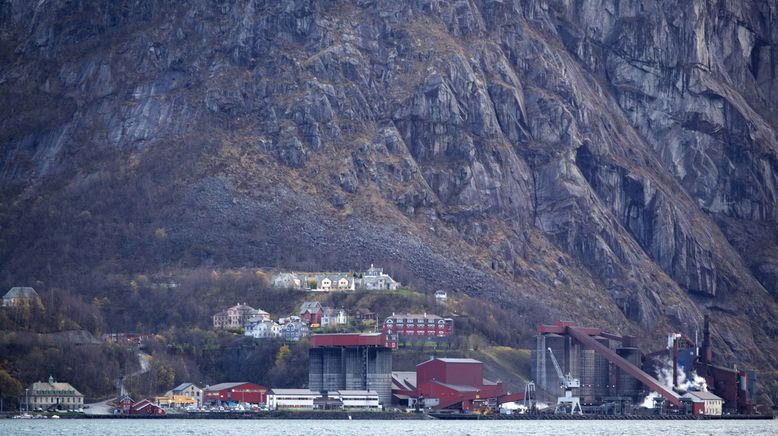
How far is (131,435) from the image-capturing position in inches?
6565

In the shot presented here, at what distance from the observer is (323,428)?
183m

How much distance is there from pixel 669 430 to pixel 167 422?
1882 inches

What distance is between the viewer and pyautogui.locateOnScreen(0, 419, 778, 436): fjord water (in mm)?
173750

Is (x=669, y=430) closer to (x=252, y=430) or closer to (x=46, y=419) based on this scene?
(x=252, y=430)

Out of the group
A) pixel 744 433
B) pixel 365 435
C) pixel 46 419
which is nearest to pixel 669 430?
pixel 744 433

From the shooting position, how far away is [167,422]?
192 metres

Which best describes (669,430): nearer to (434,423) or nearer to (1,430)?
(434,423)

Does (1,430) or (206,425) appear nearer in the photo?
(1,430)

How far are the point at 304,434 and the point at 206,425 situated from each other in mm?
20032

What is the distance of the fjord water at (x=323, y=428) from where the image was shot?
17375cm

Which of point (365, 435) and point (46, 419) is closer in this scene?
point (365, 435)

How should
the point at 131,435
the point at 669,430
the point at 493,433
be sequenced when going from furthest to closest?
the point at 669,430
the point at 493,433
the point at 131,435

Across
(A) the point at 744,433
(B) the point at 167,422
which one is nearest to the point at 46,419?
(B) the point at 167,422

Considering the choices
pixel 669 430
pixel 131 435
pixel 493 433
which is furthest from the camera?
pixel 669 430
